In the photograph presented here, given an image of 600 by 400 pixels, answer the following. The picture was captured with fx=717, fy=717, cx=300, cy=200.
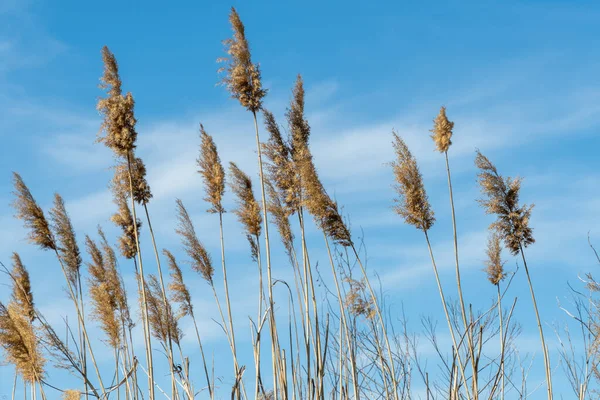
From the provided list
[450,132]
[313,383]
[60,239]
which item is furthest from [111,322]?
[450,132]

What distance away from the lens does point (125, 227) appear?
255 inches

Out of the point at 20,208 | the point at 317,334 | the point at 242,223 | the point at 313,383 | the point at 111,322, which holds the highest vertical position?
the point at 20,208

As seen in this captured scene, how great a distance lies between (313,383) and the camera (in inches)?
168

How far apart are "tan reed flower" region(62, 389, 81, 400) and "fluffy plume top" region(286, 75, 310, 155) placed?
2376 mm

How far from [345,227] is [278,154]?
0.79 m

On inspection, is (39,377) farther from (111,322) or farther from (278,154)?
(278,154)

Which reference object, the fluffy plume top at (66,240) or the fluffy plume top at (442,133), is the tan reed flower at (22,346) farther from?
the fluffy plume top at (442,133)

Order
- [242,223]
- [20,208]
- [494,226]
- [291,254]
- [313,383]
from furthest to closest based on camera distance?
1. [494,226]
2. [20,208]
3. [242,223]
4. [291,254]
5. [313,383]

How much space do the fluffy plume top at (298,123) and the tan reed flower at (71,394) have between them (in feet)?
7.79

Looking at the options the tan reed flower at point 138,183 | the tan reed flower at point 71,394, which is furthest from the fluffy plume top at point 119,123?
the tan reed flower at point 71,394

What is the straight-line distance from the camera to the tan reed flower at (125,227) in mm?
6410

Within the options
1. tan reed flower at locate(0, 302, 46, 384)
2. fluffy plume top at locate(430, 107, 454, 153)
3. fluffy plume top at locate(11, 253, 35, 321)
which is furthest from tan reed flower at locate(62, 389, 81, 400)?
fluffy plume top at locate(430, 107, 454, 153)

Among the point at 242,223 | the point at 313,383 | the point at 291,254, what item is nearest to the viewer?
the point at 313,383

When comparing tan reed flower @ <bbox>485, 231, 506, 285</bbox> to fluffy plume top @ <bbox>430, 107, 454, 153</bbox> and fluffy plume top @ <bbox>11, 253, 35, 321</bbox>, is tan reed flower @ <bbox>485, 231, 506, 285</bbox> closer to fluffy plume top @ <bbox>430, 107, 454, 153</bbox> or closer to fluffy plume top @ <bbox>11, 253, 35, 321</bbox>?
fluffy plume top @ <bbox>430, 107, 454, 153</bbox>
